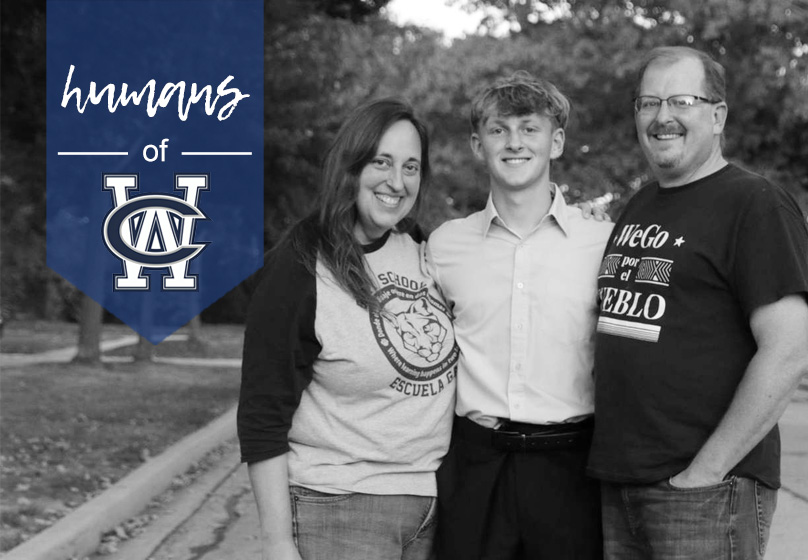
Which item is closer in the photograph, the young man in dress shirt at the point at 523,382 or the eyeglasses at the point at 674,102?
the eyeglasses at the point at 674,102

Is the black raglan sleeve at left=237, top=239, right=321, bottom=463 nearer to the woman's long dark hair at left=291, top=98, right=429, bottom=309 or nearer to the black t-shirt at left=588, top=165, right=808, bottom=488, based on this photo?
the woman's long dark hair at left=291, top=98, right=429, bottom=309

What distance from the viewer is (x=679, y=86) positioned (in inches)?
113

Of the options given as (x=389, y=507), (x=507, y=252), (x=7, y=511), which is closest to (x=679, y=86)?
(x=507, y=252)

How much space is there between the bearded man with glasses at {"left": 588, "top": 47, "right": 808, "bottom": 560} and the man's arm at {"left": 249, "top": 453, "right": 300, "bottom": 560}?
3.11 ft

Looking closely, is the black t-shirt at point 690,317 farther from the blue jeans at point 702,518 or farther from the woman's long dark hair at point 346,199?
the woman's long dark hair at point 346,199

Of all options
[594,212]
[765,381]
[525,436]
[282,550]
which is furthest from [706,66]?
[282,550]

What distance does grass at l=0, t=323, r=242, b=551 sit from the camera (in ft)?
20.6

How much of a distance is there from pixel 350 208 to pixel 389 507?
926 mm

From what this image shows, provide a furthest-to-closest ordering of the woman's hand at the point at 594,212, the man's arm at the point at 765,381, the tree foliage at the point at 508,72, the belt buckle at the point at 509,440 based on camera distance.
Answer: the tree foliage at the point at 508,72, the woman's hand at the point at 594,212, the belt buckle at the point at 509,440, the man's arm at the point at 765,381

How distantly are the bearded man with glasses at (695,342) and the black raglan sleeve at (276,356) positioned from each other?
3.01 feet

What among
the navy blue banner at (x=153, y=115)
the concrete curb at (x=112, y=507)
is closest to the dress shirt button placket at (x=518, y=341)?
the concrete curb at (x=112, y=507)

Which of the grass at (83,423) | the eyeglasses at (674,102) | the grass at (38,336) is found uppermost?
the eyeglasses at (674,102)

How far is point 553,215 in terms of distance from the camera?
3.20 metres

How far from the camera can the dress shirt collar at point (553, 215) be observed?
3.20 metres
